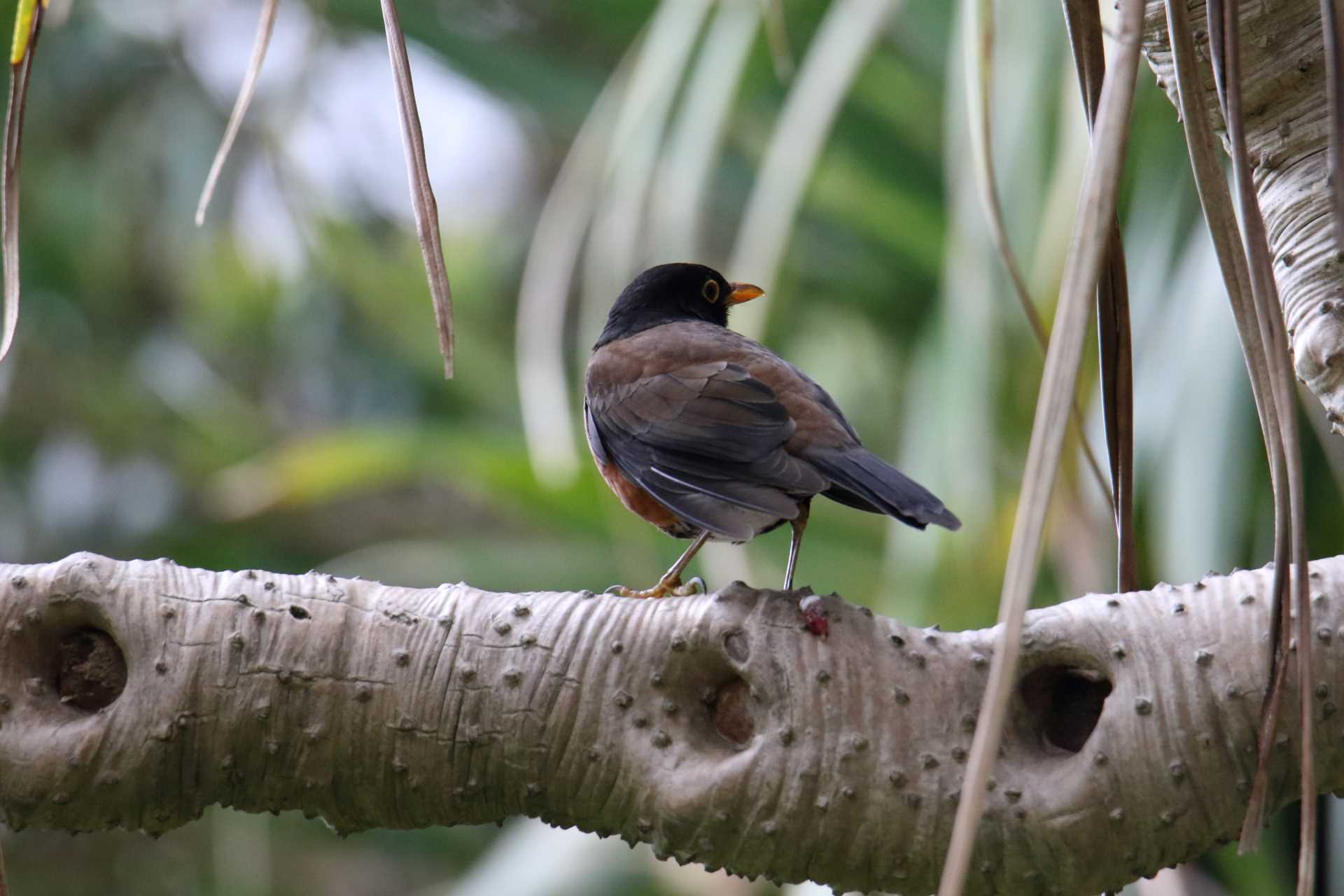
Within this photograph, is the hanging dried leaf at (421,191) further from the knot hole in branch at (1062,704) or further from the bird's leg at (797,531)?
the bird's leg at (797,531)

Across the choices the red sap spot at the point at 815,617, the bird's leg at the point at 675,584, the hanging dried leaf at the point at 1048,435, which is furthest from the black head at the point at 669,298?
the hanging dried leaf at the point at 1048,435

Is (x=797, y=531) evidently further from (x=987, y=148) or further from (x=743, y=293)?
(x=743, y=293)

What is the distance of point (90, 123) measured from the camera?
30.7ft

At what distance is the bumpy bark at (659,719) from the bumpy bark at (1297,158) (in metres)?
0.27

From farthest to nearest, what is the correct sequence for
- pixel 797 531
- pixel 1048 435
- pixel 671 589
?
pixel 671 589
pixel 797 531
pixel 1048 435

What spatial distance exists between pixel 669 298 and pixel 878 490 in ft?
4.46

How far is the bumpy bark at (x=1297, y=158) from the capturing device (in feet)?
5.37

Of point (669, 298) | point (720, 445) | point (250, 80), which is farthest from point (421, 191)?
point (669, 298)

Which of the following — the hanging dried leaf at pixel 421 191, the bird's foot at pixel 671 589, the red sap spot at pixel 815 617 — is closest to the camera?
the hanging dried leaf at pixel 421 191

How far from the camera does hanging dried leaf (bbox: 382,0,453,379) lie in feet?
4.48

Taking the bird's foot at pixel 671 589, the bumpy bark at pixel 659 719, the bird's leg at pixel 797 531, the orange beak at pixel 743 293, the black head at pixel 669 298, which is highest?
the orange beak at pixel 743 293

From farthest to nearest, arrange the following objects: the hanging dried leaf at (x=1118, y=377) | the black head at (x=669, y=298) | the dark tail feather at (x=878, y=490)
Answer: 1. the black head at (x=669, y=298)
2. the dark tail feather at (x=878, y=490)
3. the hanging dried leaf at (x=1118, y=377)

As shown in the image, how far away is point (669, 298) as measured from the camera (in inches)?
133

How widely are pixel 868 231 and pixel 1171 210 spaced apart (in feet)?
4.84
